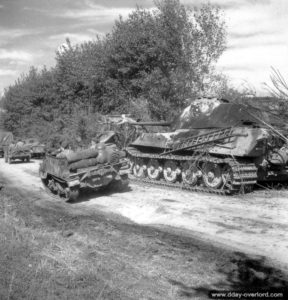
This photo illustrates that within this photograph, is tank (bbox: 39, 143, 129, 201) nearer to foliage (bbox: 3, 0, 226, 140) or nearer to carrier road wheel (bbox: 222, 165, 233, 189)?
carrier road wheel (bbox: 222, 165, 233, 189)

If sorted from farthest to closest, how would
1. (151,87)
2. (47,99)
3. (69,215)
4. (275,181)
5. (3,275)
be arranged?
(47,99) → (151,87) → (275,181) → (69,215) → (3,275)

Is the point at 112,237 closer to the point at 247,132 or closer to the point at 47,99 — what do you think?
the point at 247,132

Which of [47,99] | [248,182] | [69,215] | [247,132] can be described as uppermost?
[47,99]

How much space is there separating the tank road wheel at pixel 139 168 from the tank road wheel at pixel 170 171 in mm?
1333

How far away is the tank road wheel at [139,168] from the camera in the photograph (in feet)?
53.4

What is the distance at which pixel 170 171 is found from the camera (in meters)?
14.9

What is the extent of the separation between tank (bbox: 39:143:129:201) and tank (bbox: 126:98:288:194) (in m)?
2.23

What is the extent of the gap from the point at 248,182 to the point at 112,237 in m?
5.43

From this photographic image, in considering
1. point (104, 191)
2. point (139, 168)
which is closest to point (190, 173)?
point (104, 191)

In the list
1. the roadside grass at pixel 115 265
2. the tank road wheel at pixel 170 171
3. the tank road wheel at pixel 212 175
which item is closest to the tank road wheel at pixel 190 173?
the tank road wheel at pixel 212 175

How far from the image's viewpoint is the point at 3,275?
5477 millimetres

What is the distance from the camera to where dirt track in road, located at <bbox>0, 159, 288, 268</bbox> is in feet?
25.1

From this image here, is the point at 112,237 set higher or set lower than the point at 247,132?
lower

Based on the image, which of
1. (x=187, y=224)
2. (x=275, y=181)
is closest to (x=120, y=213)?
(x=187, y=224)
